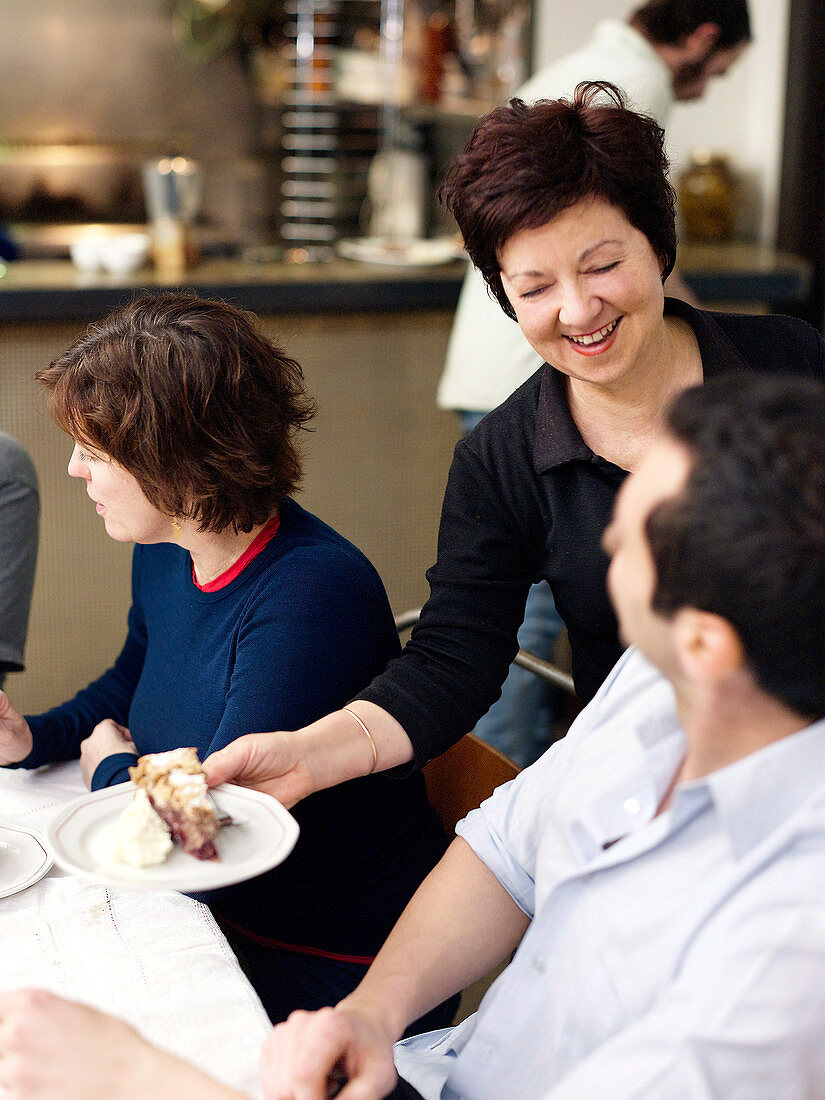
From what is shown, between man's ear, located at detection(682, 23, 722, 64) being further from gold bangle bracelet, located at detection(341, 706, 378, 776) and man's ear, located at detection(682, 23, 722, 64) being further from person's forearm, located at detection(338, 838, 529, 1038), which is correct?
person's forearm, located at detection(338, 838, 529, 1038)

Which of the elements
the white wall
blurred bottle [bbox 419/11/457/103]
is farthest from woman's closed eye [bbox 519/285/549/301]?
blurred bottle [bbox 419/11/457/103]

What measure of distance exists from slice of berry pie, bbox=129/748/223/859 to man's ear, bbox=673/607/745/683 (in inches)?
15.7

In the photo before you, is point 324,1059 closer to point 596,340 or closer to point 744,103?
point 596,340

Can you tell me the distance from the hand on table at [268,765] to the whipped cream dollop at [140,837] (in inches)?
3.8

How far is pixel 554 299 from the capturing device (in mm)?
1188

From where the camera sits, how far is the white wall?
3.44m

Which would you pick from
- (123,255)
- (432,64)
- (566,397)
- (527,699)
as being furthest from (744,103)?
(566,397)

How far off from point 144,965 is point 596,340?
0.73 meters

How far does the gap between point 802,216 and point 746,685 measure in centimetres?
306

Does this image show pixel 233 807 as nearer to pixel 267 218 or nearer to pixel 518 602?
pixel 518 602

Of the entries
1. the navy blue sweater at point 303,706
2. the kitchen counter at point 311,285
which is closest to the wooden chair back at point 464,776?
the navy blue sweater at point 303,706

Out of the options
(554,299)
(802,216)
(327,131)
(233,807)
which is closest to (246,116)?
(327,131)

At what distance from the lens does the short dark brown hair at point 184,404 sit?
1.25 m

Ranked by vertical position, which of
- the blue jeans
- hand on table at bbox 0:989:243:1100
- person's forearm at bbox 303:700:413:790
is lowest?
the blue jeans
